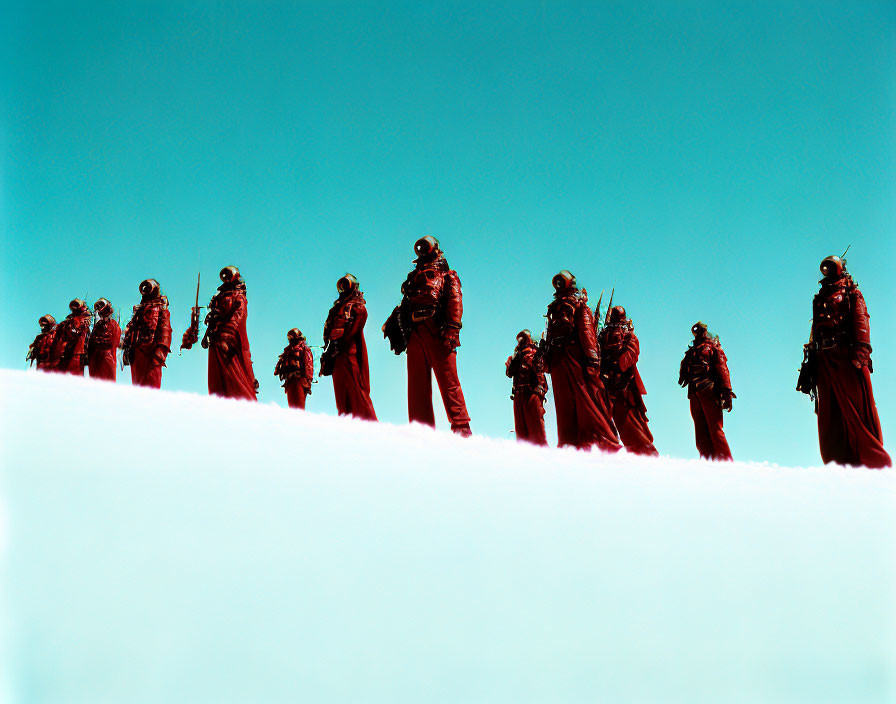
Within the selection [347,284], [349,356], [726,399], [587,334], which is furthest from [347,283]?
[726,399]

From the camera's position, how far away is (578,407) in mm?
10930

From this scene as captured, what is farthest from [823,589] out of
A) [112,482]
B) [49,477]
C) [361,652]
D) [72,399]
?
[72,399]

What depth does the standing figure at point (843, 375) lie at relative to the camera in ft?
32.6

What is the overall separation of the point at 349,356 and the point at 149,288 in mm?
4816

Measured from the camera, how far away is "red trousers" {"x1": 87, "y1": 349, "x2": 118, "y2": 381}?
15.5 meters

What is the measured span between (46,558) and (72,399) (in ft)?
10.6

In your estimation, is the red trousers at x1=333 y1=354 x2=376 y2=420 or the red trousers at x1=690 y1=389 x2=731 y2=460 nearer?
the red trousers at x1=333 y1=354 x2=376 y2=420

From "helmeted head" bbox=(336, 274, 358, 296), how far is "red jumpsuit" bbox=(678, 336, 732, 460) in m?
7.63

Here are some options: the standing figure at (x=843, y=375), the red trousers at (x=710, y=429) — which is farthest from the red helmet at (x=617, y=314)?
the standing figure at (x=843, y=375)

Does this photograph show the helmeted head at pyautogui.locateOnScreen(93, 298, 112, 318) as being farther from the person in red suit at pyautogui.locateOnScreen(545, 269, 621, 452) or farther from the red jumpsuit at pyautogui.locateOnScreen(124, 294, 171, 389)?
the person in red suit at pyautogui.locateOnScreen(545, 269, 621, 452)

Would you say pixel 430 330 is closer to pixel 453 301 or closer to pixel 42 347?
pixel 453 301

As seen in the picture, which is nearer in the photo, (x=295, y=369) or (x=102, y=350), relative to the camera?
(x=102, y=350)

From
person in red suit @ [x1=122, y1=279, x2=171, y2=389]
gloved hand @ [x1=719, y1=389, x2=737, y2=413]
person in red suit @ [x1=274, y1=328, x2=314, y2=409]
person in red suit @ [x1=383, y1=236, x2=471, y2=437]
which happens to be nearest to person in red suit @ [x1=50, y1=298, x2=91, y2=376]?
person in red suit @ [x1=122, y1=279, x2=171, y2=389]

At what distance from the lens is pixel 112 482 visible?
4809mm
